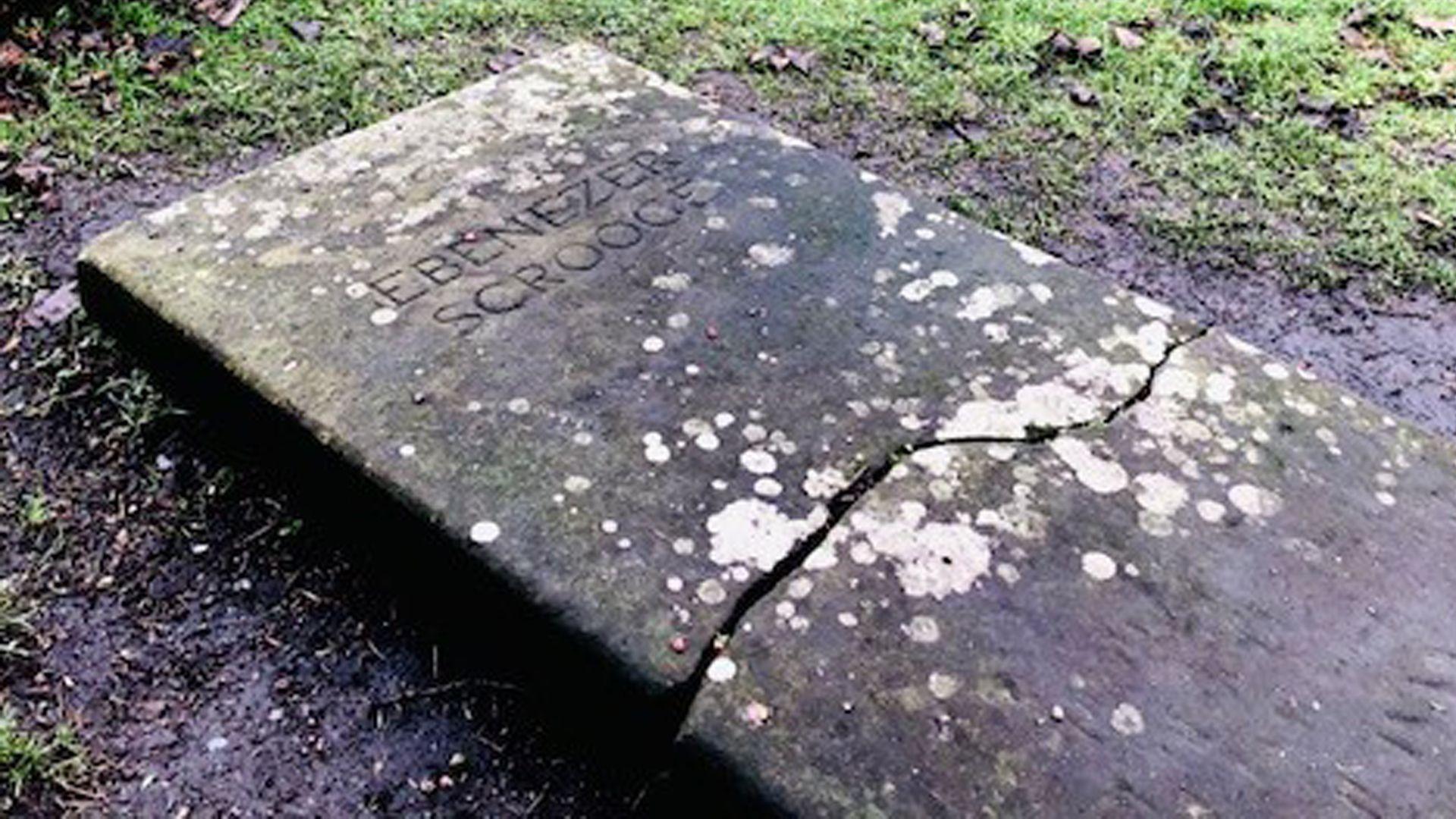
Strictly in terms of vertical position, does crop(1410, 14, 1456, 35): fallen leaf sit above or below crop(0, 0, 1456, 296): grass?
above

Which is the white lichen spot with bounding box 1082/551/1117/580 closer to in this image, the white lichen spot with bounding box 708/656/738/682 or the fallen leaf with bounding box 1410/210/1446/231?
the white lichen spot with bounding box 708/656/738/682

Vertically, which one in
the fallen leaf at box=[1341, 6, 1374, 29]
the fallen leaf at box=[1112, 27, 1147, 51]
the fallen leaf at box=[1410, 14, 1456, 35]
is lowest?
the fallen leaf at box=[1112, 27, 1147, 51]

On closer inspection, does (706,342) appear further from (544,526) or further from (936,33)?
(936,33)

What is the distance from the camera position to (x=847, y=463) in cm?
218

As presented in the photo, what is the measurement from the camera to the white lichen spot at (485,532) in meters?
2.07

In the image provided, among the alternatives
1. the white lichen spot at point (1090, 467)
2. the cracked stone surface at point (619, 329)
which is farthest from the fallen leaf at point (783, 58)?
the white lichen spot at point (1090, 467)

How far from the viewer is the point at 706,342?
7.92ft

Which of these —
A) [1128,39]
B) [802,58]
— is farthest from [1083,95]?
[802,58]

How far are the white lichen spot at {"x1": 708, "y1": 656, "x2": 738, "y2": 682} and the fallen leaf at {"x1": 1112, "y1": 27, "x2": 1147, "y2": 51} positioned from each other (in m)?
3.15

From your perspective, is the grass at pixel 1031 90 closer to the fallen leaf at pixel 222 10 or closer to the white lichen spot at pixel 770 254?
the fallen leaf at pixel 222 10

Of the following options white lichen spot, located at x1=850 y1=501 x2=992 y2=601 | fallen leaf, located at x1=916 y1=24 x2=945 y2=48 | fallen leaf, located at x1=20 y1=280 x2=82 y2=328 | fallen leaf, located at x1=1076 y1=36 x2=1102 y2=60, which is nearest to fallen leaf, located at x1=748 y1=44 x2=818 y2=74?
fallen leaf, located at x1=916 y1=24 x2=945 y2=48

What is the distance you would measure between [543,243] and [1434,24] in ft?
11.3

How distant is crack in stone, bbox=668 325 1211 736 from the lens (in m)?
1.88

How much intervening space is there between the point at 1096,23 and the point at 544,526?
3.17 m
